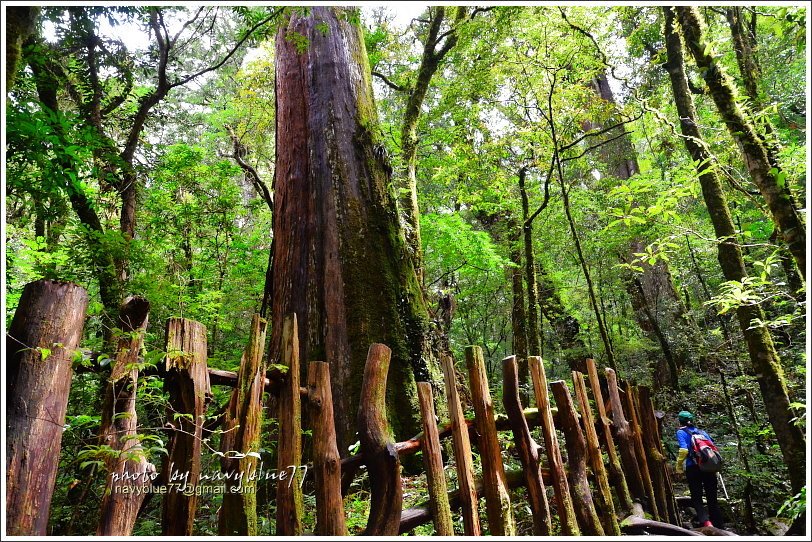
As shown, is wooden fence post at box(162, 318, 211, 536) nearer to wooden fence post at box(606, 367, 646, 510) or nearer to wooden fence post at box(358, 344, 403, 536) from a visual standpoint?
wooden fence post at box(358, 344, 403, 536)

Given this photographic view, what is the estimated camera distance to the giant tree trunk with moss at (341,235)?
449 cm

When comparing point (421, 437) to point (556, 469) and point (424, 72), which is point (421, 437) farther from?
point (424, 72)

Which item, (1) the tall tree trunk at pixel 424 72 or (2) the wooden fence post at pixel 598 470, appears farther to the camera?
(1) the tall tree trunk at pixel 424 72

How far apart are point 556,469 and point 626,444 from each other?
7.13ft

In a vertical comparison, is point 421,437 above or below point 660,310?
below

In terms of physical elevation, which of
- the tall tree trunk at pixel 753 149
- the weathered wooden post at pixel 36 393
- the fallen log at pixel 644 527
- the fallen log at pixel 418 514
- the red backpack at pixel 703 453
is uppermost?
the tall tree trunk at pixel 753 149

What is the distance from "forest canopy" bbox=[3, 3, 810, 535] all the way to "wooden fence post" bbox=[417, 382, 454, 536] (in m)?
0.44

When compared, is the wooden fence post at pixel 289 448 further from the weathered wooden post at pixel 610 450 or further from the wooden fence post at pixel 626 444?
the wooden fence post at pixel 626 444

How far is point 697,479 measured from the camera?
18.8 ft

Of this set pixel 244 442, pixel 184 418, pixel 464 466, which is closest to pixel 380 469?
pixel 464 466

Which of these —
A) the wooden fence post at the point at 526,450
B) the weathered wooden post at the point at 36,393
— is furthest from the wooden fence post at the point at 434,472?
the weathered wooden post at the point at 36,393

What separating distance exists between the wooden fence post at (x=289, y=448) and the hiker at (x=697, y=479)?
17.8 ft

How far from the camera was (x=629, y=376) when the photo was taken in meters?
11.0

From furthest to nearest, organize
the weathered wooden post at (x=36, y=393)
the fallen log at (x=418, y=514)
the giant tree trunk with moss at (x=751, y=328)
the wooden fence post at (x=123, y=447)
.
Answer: the giant tree trunk with moss at (x=751, y=328) < the fallen log at (x=418, y=514) < the wooden fence post at (x=123, y=447) < the weathered wooden post at (x=36, y=393)
